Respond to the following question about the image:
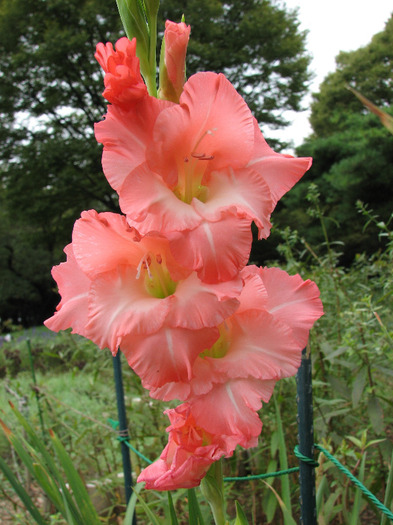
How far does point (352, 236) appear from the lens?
26.0 feet

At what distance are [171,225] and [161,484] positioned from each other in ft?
1.29

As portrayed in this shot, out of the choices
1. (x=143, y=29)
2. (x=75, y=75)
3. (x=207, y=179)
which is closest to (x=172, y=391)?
(x=207, y=179)

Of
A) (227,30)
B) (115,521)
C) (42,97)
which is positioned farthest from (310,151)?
(115,521)

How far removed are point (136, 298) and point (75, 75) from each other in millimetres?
12296

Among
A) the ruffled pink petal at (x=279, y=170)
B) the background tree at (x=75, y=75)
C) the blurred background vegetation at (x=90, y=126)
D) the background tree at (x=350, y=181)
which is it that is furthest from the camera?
the background tree at (x=75, y=75)

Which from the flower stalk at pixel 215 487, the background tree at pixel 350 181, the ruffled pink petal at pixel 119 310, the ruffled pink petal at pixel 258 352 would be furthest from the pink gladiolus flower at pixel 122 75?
the background tree at pixel 350 181

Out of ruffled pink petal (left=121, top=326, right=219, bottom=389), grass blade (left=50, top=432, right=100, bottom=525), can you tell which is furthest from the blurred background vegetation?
ruffled pink petal (left=121, top=326, right=219, bottom=389)

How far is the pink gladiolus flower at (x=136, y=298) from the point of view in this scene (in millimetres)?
580

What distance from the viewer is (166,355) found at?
58 centimetres

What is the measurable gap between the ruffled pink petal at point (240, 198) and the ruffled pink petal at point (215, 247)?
0.05 feet

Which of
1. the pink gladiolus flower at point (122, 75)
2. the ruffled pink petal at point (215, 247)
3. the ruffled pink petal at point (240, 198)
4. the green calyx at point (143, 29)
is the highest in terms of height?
the green calyx at point (143, 29)

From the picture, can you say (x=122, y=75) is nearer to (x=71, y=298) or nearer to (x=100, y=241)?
(x=100, y=241)

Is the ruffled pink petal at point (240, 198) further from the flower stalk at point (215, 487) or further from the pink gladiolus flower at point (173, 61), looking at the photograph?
the flower stalk at point (215, 487)

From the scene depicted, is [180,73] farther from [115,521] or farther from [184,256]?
[115,521]
